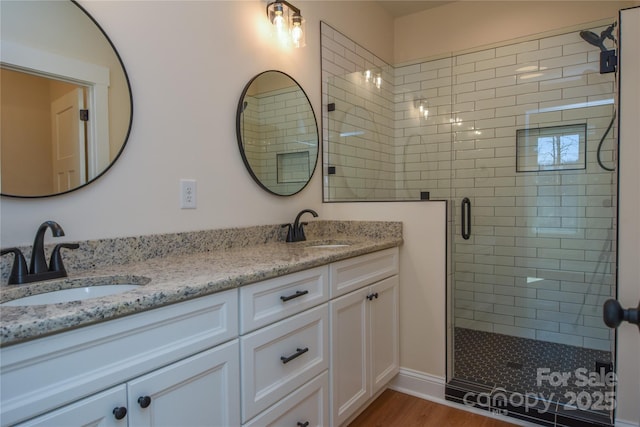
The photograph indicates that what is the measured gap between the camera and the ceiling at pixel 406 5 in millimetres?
3035

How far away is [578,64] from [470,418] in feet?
7.15

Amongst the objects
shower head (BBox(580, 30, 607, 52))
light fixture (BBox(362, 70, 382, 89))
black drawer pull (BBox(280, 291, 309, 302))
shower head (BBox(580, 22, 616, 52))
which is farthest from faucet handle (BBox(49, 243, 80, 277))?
shower head (BBox(580, 30, 607, 52))

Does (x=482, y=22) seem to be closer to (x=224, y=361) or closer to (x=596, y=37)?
(x=596, y=37)

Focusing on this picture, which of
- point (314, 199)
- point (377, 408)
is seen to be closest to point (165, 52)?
point (314, 199)

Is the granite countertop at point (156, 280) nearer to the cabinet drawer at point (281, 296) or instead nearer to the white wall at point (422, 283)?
the cabinet drawer at point (281, 296)

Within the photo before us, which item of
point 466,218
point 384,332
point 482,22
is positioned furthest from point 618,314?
point 482,22

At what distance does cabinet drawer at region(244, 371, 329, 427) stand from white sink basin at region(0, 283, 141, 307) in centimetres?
59

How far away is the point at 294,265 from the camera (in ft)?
4.29

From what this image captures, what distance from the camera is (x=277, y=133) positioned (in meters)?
2.09

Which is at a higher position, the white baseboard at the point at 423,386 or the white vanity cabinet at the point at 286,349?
the white vanity cabinet at the point at 286,349

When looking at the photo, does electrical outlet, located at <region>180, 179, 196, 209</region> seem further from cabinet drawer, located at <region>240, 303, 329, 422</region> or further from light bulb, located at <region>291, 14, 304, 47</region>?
light bulb, located at <region>291, 14, 304, 47</region>

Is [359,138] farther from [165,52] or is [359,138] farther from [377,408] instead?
[377,408]

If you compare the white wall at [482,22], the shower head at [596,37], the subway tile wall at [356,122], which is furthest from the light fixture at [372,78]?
the shower head at [596,37]

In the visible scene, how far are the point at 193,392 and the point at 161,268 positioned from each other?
1.40 ft
